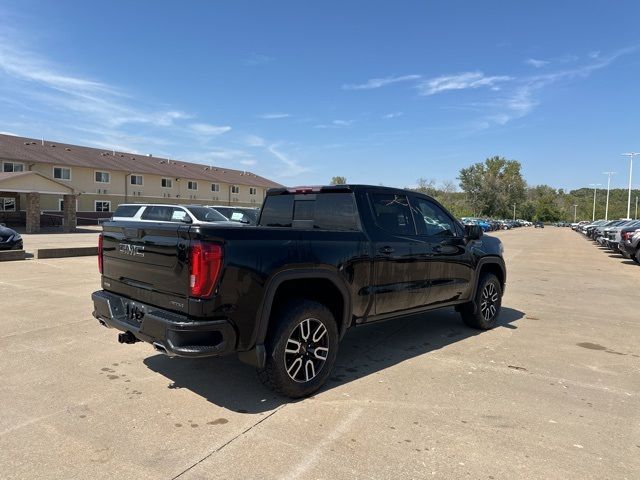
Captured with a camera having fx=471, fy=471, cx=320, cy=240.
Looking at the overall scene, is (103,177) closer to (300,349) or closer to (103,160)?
(103,160)

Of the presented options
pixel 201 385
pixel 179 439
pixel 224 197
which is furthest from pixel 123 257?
pixel 224 197

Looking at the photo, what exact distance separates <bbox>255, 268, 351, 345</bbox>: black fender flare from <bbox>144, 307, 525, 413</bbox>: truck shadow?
68 cm

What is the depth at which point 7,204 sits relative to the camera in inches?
1471

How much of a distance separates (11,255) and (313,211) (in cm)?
1281

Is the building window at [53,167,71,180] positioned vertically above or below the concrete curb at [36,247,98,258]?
above

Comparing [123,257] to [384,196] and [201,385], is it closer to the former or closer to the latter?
[201,385]

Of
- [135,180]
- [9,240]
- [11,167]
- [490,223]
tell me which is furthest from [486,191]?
[9,240]

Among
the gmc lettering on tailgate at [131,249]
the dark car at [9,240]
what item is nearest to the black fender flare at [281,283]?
the gmc lettering on tailgate at [131,249]

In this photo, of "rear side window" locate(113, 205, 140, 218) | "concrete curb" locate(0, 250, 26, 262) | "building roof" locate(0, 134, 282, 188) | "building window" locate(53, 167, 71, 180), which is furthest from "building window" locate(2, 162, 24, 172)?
"concrete curb" locate(0, 250, 26, 262)

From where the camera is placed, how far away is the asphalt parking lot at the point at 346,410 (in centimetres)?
310

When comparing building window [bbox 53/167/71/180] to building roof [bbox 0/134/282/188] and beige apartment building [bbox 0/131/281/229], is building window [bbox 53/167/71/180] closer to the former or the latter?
beige apartment building [bbox 0/131/281/229]

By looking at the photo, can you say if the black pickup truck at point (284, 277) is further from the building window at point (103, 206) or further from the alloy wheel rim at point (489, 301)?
the building window at point (103, 206)

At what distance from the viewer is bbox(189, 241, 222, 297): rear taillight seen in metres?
3.50

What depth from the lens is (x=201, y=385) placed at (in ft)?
14.5
